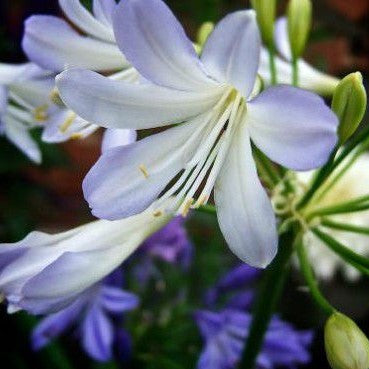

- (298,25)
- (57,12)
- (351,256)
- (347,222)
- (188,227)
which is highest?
(298,25)

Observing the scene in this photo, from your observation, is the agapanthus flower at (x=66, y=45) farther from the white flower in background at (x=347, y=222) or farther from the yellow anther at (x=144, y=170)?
the white flower in background at (x=347, y=222)

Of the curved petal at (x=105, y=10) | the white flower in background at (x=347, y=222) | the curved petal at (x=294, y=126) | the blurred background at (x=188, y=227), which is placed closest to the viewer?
the curved petal at (x=294, y=126)

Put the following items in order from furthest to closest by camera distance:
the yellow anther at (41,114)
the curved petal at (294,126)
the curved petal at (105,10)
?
1. the yellow anther at (41,114)
2. the curved petal at (105,10)
3. the curved petal at (294,126)

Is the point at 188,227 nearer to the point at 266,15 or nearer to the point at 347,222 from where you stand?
the point at 347,222

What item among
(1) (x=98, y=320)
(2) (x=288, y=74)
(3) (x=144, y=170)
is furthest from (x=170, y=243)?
(3) (x=144, y=170)

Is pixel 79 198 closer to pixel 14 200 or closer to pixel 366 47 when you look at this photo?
pixel 14 200

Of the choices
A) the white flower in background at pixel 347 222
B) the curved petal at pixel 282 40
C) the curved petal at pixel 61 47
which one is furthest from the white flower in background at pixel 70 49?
the white flower in background at pixel 347 222

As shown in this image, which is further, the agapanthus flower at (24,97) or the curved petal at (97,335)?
the curved petal at (97,335)
